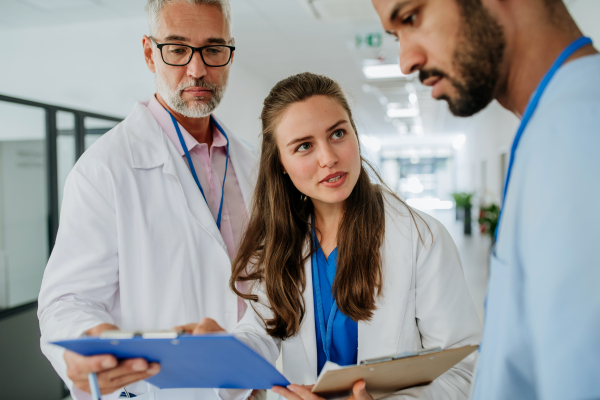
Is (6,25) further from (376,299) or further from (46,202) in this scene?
(376,299)

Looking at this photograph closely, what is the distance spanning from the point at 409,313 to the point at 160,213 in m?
0.97

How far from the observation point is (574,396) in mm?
512

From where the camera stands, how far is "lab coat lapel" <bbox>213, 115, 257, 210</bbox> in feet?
6.30

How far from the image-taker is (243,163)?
2041 millimetres

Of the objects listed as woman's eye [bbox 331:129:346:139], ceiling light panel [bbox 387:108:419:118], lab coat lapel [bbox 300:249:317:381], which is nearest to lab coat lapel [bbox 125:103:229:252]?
lab coat lapel [bbox 300:249:317:381]

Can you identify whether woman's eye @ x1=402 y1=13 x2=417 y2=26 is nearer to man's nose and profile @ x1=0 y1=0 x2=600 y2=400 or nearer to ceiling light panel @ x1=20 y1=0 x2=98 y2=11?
man's nose and profile @ x1=0 y1=0 x2=600 y2=400

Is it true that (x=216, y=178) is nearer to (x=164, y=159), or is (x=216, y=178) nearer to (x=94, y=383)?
(x=164, y=159)

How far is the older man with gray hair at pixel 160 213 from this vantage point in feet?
4.76

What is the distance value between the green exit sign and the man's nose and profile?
3.33 meters

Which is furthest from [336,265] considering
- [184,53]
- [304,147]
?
[184,53]

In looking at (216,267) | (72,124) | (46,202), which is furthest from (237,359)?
(72,124)

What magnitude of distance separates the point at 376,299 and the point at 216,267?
0.65 meters

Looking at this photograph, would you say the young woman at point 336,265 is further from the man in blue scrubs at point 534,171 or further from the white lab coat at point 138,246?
the man in blue scrubs at point 534,171

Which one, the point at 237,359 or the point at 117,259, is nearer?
the point at 237,359
